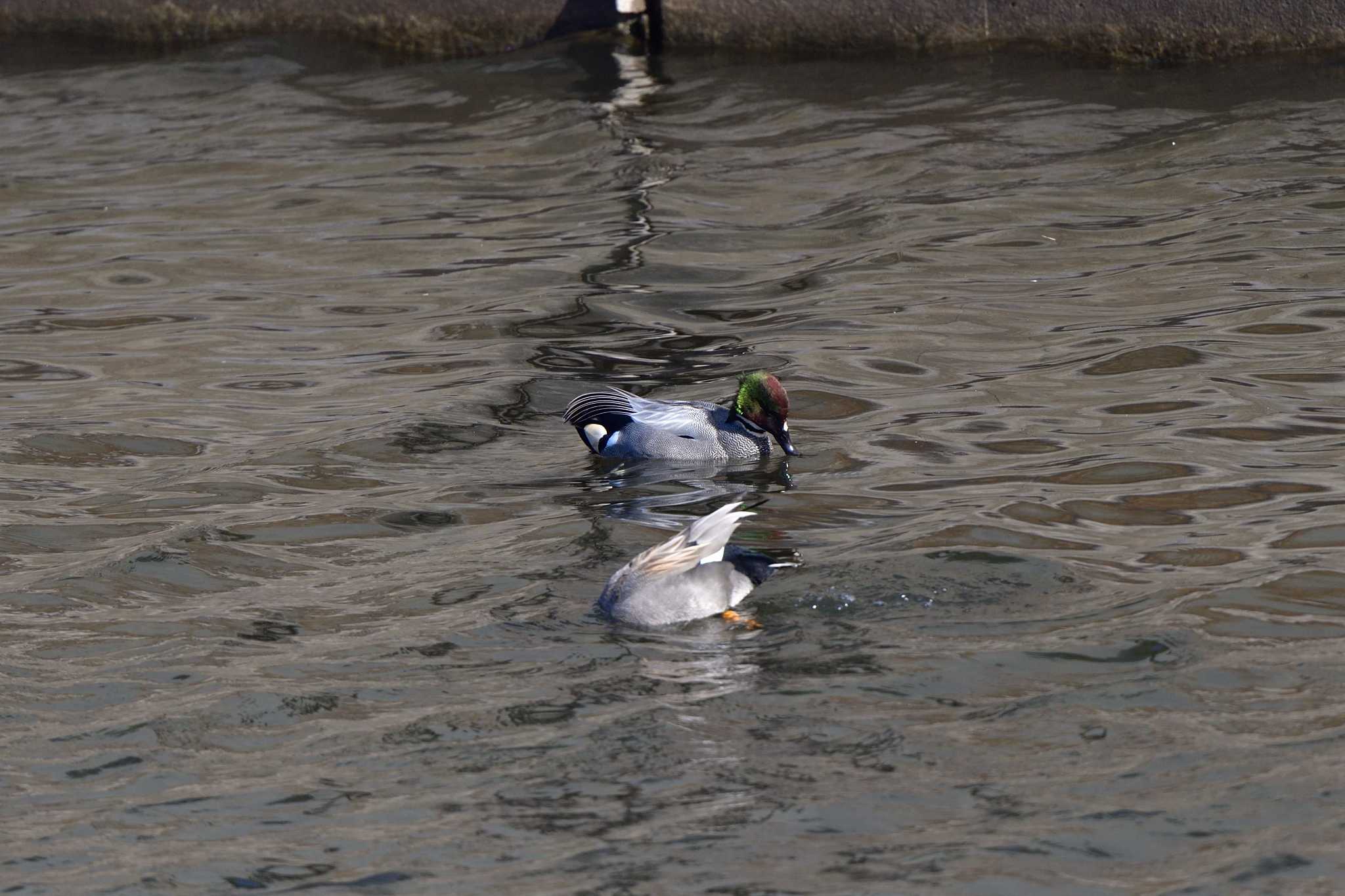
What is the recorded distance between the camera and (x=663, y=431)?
7.82 m

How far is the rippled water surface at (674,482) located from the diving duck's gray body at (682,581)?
5.9 inches

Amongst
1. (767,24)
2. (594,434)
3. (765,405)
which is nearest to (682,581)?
(765,405)

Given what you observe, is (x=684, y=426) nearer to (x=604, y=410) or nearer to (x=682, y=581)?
(x=604, y=410)

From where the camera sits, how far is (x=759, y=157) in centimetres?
1288

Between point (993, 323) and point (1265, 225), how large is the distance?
2.21 meters

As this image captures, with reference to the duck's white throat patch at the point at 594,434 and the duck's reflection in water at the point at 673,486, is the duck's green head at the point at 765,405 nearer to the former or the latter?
the duck's reflection in water at the point at 673,486

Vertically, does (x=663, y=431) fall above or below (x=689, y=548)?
below

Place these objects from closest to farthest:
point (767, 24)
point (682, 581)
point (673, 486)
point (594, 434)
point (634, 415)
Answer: point (682, 581) < point (673, 486) < point (634, 415) < point (594, 434) < point (767, 24)

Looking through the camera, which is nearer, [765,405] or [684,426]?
[765,405]

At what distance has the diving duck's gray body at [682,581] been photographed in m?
5.68

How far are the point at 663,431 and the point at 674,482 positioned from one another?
0.25 meters

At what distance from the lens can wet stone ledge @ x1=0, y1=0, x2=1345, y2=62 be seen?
1327 cm

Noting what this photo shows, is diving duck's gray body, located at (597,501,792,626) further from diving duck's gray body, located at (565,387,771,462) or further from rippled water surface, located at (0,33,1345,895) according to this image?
diving duck's gray body, located at (565,387,771,462)

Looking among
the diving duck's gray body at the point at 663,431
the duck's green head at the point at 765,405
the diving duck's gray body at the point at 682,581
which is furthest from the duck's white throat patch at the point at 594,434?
the diving duck's gray body at the point at 682,581
